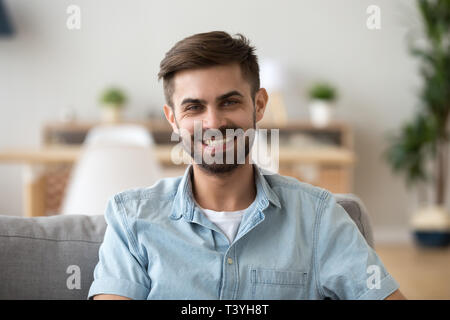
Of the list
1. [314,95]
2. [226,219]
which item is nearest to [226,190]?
[226,219]

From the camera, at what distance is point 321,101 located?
4691 mm

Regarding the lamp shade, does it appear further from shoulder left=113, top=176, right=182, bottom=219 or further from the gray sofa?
shoulder left=113, top=176, right=182, bottom=219

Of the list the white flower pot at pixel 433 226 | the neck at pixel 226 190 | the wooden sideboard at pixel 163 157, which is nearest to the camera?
the neck at pixel 226 190

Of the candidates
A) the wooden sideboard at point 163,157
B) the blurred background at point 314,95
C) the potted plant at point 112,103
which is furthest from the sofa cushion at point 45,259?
the potted plant at point 112,103

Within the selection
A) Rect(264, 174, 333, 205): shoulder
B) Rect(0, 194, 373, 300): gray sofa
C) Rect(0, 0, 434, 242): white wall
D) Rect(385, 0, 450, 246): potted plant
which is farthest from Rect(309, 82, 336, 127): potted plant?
Rect(264, 174, 333, 205): shoulder

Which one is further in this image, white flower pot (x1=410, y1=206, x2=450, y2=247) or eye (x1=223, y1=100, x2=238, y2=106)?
white flower pot (x1=410, y1=206, x2=450, y2=247)

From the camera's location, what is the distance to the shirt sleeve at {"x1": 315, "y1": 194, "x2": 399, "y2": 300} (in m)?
1.02

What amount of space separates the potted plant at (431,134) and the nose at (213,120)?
368 cm

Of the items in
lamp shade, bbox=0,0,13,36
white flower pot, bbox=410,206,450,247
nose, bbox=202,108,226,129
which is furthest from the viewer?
lamp shade, bbox=0,0,13,36

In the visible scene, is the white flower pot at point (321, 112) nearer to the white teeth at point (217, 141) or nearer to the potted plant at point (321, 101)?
the potted plant at point (321, 101)

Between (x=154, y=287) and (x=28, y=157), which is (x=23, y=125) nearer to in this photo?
(x=28, y=157)

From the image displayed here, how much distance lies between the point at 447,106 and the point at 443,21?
2.04ft

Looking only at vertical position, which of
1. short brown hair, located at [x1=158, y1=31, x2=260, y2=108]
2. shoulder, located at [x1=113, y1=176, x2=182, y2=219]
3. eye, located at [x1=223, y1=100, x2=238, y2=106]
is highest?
short brown hair, located at [x1=158, y1=31, x2=260, y2=108]

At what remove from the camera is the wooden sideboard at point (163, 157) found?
2.97 meters
